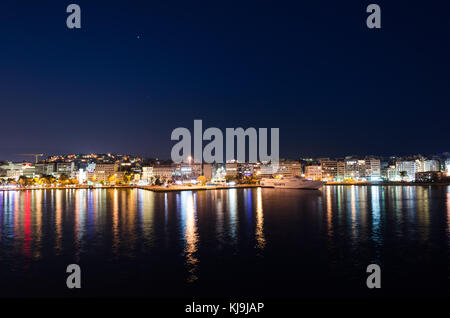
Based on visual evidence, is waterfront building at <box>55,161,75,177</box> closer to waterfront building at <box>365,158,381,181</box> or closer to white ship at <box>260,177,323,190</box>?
white ship at <box>260,177,323,190</box>

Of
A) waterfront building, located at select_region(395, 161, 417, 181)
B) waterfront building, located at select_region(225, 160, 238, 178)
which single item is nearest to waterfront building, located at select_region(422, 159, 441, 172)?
waterfront building, located at select_region(395, 161, 417, 181)

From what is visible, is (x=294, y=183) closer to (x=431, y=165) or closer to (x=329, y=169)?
(x=329, y=169)

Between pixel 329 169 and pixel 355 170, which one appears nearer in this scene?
pixel 355 170

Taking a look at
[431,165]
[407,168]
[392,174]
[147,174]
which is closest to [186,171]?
[147,174]

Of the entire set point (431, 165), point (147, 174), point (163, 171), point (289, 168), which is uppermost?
point (431, 165)

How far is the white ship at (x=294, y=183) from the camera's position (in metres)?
65.8

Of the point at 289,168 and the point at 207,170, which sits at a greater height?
the point at 289,168

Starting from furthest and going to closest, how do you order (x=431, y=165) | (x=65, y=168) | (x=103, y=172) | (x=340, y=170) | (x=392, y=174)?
1. (x=65, y=168)
2. (x=103, y=172)
3. (x=340, y=170)
4. (x=392, y=174)
5. (x=431, y=165)

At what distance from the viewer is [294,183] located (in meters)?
72.8

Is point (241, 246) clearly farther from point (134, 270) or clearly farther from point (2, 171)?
point (2, 171)

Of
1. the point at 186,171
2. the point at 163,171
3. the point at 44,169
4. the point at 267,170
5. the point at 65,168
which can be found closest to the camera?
the point at 163,171

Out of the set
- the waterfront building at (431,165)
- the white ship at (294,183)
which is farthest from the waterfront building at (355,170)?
the white ship at (294,183)

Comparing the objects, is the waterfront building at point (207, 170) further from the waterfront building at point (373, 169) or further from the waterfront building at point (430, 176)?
the waterfront building at point (430, 176)
